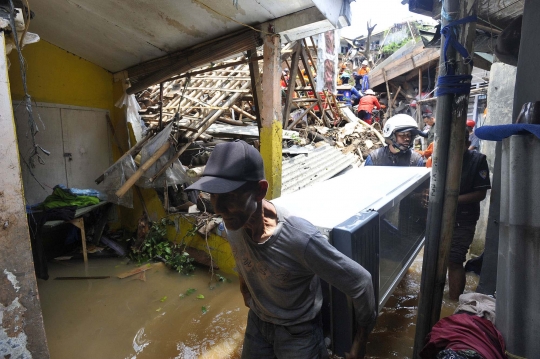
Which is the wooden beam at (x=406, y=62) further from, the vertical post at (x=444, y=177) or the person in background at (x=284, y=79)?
the vertical post at (x=444, y=177)

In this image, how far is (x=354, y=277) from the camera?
142 centimetres

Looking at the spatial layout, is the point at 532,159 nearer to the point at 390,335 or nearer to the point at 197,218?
the point at 390,335

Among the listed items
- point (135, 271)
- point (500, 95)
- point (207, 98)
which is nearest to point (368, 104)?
point (207, 98)

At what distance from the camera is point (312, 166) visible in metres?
6.48

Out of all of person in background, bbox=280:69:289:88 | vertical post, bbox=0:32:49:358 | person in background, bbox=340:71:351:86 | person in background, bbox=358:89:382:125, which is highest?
person in background, bbox=340:71:351:86

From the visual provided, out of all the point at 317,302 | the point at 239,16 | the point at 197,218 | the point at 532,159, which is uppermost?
the point at 239,16

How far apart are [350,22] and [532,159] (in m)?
3.93

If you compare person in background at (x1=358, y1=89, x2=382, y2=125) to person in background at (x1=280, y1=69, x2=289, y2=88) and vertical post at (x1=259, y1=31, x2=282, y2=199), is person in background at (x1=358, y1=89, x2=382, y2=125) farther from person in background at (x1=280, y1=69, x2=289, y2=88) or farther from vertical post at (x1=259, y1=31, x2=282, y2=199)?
vertical post at (x1=259, y1=31, x2=282, y2=199)

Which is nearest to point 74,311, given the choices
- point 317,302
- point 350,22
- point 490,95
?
point 317,302

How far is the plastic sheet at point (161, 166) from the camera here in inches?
198

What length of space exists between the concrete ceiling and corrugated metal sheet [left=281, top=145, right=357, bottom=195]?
8.82 feet

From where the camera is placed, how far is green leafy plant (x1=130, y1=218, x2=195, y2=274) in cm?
513

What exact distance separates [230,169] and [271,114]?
10.6 feet

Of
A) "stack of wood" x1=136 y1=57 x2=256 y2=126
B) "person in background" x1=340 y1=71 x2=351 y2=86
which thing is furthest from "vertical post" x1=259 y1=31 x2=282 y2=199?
"person in background" x1=340 y1=71 x2=351 y2=86
